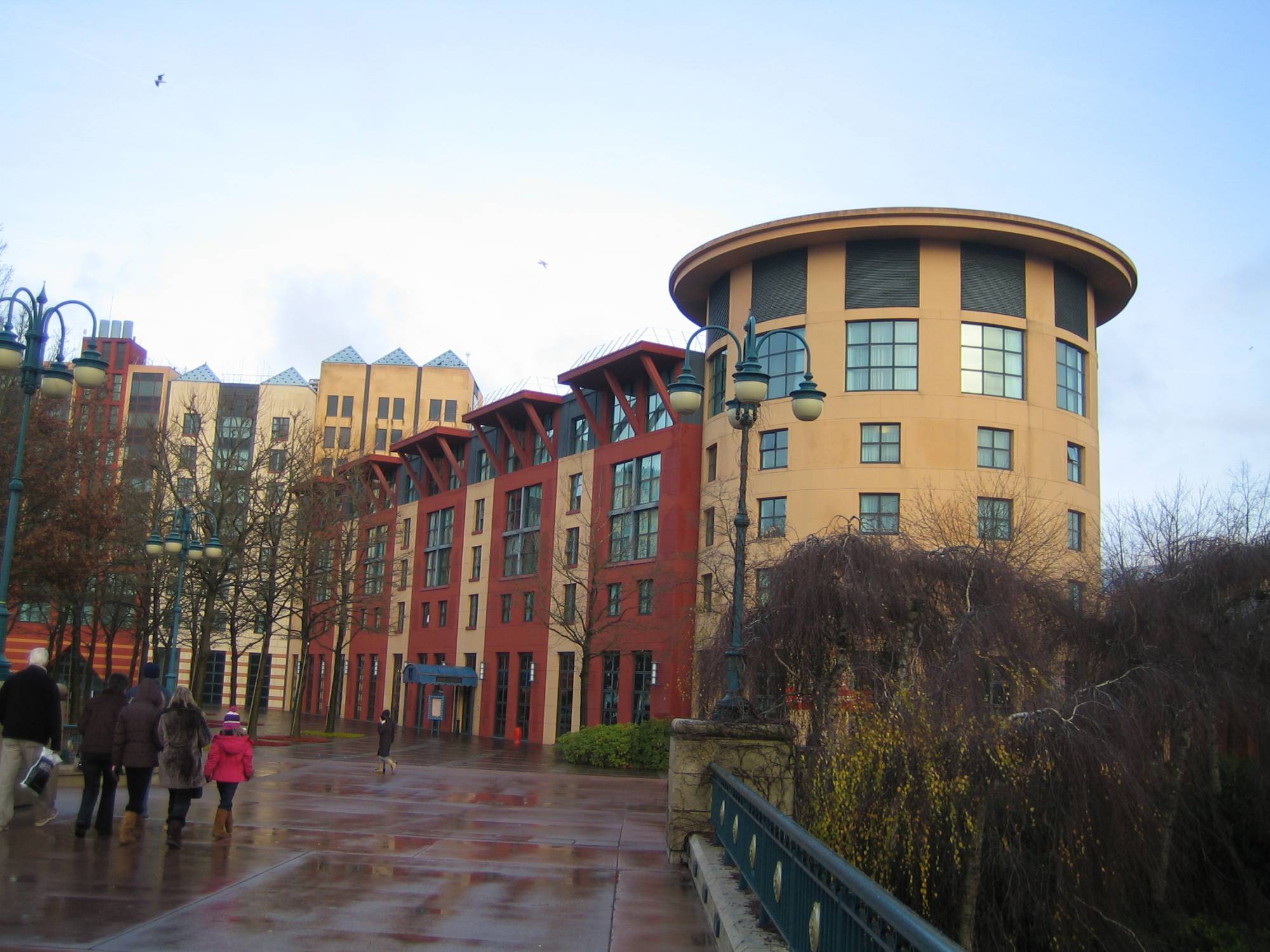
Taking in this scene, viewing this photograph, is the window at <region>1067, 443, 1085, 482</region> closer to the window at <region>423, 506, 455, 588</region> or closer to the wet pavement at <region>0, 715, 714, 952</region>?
the wet pavement at <region>0, 715, 714, 952</region>

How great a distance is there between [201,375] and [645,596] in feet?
246

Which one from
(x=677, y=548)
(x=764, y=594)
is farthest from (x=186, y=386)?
(x=764, y=594)

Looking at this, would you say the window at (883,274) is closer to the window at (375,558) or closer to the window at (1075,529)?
the window at (1075,529)

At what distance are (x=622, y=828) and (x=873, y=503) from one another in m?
26.7

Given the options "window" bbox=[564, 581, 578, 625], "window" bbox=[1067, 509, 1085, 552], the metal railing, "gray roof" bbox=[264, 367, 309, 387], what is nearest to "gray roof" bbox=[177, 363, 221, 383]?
"gray roof" bbox=[264, 367, 309, 387]

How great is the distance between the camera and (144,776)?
13.3m

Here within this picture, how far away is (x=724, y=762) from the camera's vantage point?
12.8 m

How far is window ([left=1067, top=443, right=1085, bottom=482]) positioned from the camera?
44.8 meters

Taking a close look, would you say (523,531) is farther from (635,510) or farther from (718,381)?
(718,381)

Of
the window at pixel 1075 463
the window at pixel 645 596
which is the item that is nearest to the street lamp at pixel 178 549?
the window at pixel 645 596

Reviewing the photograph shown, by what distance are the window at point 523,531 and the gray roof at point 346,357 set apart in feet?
150

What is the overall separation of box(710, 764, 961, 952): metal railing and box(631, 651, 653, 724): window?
38.5 m

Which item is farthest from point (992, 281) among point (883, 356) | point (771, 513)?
point (771, 513)

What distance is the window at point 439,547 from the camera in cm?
7069
